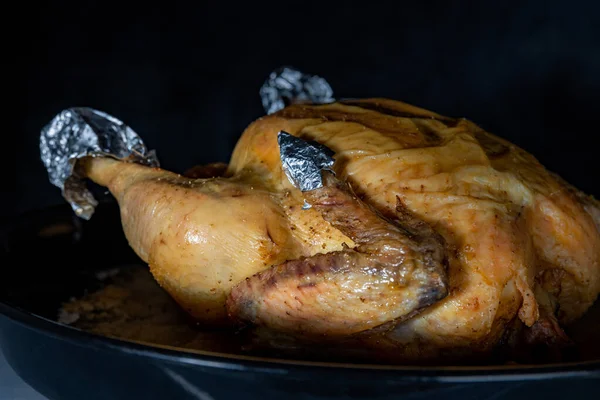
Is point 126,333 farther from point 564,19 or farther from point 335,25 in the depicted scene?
point 564,19

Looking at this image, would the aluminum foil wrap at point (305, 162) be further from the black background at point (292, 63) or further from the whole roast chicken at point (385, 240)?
the black background at point (292, 63)

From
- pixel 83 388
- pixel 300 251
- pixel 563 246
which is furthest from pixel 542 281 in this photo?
pixel 83 388

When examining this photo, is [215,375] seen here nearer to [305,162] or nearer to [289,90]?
[305,162]

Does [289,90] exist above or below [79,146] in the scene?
above

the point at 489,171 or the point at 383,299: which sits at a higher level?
the point at 489,171

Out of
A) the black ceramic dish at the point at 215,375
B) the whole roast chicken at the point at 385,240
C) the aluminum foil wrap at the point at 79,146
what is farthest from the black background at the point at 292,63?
the black ceramic dish at the point at 215,375

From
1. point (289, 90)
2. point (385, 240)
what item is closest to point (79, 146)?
point (289, 90)

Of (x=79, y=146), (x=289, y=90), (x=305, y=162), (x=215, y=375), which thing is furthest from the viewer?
(x=289, y=90)

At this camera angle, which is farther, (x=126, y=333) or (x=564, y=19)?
(x=564, y=19)
